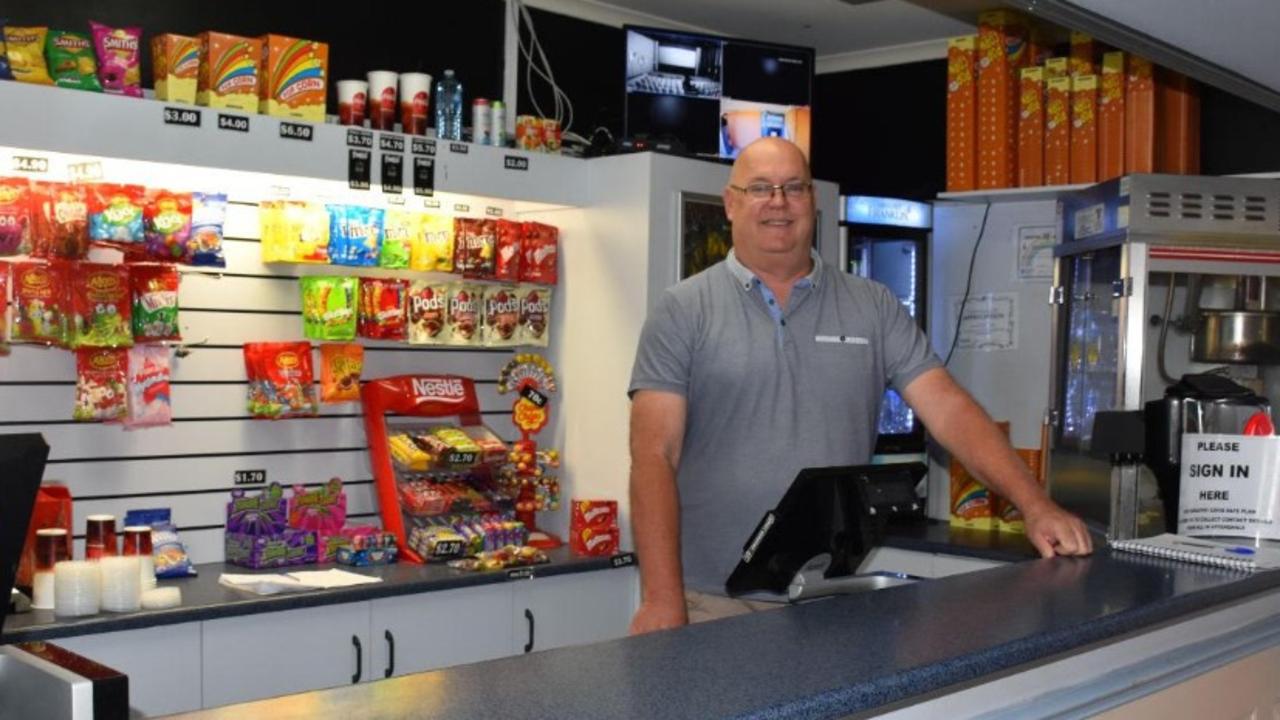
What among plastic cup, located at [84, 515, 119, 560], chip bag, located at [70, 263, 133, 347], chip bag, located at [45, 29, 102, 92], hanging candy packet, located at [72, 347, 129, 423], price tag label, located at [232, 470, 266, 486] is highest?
chip bag, located at [45, 29, 102, 92]

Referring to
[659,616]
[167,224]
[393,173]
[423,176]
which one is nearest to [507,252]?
[423,176]

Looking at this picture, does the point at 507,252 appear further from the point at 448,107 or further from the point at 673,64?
the point at 673,64

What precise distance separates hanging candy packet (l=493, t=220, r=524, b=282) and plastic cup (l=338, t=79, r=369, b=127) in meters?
0.70

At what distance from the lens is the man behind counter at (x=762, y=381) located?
3547 millimetres

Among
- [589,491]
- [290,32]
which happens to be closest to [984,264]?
[589,491]

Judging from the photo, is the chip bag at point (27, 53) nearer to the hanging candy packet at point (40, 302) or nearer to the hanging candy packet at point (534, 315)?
the hanging candy packet at point (40, 302)

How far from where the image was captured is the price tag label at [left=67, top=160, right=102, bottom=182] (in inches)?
172

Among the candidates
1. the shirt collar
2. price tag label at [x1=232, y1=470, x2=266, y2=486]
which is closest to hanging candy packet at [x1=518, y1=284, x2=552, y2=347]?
price tag label at [x1=232, y1=470, x2=266, y2=486]

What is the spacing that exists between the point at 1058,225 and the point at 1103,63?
0.65 metres

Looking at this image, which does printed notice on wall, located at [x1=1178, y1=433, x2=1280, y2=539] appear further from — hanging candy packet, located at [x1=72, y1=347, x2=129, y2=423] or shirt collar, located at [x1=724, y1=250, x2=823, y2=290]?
hanging candy packet, located at [x1=72, y1=347, x2=129, y2=423]

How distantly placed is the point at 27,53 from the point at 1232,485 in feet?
11.0

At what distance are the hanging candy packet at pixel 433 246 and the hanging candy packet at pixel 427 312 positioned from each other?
0.21ft

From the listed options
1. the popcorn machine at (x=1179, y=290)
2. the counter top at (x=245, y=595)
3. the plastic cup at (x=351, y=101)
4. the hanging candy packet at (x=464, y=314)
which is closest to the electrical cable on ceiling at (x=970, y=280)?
the popcorn machine at (x=1179, y=290)

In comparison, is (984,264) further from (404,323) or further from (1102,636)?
(1102,636)
